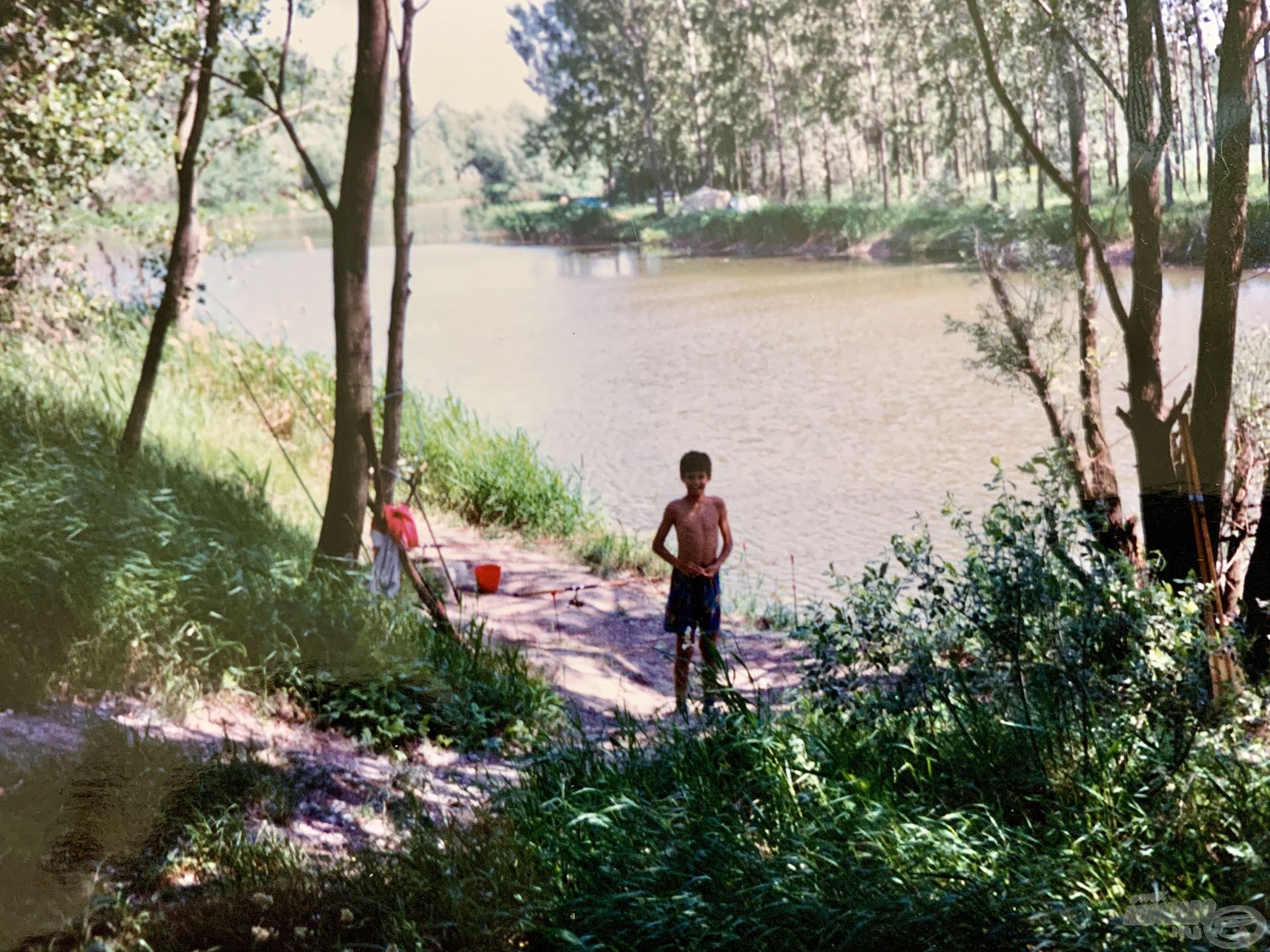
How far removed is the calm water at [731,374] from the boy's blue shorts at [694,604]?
2.70 ft

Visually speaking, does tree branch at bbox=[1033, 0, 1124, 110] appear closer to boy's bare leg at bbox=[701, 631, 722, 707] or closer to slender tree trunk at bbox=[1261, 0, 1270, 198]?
slender tree trunk at bbox=[1261, 0, 1270, 198]

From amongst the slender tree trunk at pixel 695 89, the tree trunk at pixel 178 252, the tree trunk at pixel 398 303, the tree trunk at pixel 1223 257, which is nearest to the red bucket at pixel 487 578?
the tree trunk at pixel 398 303

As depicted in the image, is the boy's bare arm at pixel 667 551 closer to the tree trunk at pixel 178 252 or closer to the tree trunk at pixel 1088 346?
the tree trunk at pixel 1088 346

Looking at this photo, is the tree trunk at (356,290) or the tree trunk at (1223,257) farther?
the tree trunk at (356,290)

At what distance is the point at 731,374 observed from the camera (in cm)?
435

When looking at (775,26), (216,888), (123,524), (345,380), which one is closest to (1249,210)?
(775,26)

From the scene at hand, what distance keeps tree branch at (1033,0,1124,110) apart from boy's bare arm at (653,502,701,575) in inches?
57.5

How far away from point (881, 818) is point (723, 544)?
1196mm

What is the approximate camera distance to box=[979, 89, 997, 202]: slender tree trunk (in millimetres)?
3287

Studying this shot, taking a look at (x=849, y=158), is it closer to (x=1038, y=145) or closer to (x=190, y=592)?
(x=1038, y=145)

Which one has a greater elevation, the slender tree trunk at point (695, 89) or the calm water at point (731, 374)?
the slender tree trunk at point (695, 89)

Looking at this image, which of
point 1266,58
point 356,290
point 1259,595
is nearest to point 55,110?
point 356,290

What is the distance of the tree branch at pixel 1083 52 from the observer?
2939mm

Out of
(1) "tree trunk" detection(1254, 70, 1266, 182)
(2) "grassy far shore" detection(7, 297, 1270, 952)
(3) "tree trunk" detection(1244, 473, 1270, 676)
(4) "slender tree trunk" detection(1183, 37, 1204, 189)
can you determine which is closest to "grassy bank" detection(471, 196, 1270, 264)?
(4) "slender tree trunk" detection(1183, 37, 1204, 189)
